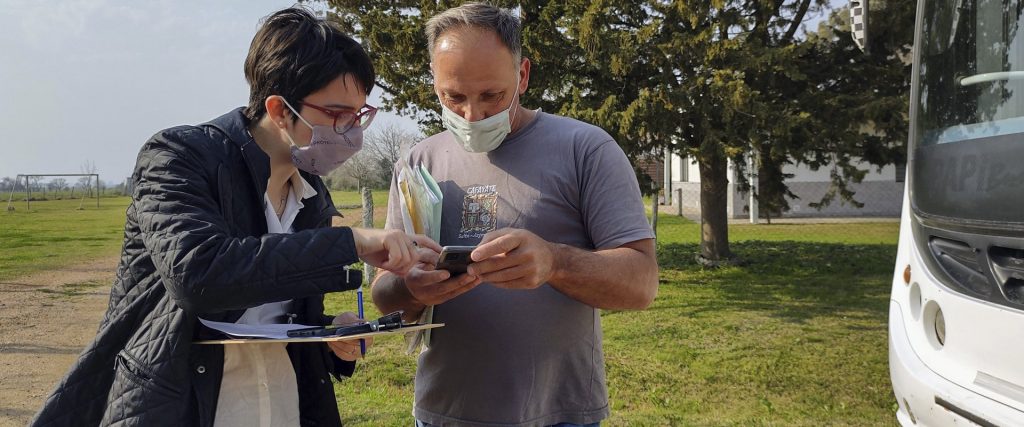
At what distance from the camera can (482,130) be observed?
224 cm

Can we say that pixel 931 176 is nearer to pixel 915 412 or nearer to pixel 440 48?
pixel 915 412

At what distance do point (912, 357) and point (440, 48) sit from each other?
2.63 meters

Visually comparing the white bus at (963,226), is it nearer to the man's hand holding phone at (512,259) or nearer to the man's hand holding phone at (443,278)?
the man's hand holding phone at (512,259)

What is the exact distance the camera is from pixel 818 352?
7910mm

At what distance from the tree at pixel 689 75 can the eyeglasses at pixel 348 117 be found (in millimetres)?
8754

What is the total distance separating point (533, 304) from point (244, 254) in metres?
0.89

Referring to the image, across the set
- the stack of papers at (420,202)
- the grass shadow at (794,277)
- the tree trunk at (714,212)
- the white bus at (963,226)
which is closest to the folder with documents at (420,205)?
the stack of papers at (420,202)

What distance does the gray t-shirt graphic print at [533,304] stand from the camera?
214 cm

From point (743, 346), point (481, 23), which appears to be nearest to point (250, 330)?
point (481, 23)

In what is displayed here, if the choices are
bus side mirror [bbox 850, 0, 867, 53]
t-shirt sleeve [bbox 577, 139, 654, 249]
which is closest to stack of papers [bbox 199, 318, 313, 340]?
t-shirt sleeve [bbox 577, 139, 654, 249]

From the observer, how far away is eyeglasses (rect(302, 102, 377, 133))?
2008 millimetres

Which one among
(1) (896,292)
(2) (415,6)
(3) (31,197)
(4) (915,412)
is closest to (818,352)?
(1) (896,292)

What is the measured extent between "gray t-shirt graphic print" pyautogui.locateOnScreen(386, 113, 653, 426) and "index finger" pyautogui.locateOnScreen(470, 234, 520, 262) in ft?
1.23

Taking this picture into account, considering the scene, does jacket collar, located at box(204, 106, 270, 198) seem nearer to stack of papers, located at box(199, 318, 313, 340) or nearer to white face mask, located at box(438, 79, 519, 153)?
stack of papers, located at box(199, 318, 313, 340)
